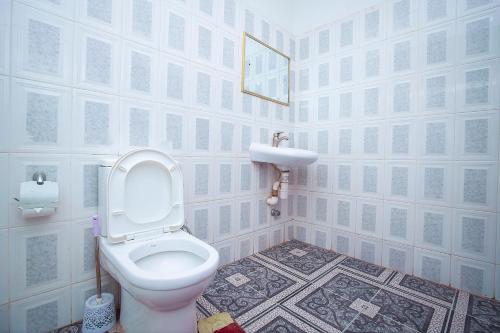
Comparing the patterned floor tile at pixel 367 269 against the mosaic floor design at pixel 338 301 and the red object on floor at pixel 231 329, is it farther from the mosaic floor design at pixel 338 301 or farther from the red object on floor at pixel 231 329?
the red object on floor at pixel 231 329

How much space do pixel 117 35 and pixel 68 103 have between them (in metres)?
0.40

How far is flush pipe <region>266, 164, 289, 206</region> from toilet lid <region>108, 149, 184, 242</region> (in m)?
0.87

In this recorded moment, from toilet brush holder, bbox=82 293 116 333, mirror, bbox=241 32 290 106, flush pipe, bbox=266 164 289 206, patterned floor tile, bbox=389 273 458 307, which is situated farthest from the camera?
flush pipe, bbox=266 164 289 206

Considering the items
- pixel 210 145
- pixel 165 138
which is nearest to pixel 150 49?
pixel 165 138

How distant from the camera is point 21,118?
2.91 ft

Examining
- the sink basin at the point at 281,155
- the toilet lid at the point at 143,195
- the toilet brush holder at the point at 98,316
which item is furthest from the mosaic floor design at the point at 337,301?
the sink basin at the point at 281,155

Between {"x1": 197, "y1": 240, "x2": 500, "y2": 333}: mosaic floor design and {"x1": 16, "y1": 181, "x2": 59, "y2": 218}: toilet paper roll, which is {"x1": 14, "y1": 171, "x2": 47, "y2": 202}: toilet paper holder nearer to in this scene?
{"x1": 16, "y1": 181, "x2": 59, "y2": 218}: toilet paper roll

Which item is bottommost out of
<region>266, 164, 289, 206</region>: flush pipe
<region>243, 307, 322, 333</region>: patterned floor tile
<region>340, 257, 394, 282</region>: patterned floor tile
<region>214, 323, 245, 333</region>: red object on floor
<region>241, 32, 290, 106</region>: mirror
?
<region>243, 307, 322, 333</region>: patterned floor tile

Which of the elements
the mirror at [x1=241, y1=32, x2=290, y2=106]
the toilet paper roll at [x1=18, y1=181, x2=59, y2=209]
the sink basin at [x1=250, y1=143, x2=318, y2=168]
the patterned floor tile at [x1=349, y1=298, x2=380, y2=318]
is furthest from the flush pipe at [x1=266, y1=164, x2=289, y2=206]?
the toilet paper roll at [x1=18, y1=181, x2=59, y2=209]

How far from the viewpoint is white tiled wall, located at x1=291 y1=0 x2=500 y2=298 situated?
4.20ft

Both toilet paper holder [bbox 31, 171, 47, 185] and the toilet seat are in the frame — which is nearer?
the toilet seat

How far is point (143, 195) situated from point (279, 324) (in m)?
0.87

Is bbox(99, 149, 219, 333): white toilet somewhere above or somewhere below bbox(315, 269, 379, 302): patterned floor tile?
above

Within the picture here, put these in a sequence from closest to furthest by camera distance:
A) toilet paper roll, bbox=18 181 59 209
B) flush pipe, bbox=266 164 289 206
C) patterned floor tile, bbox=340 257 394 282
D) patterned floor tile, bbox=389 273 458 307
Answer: toilet paper roll, bbox=18 181 59 209, patterned floor tile, bbox=389 273 458 307, patterned floor tile, bbox=340 257 394 282, flush pipe, bbox=266 164 289 206
